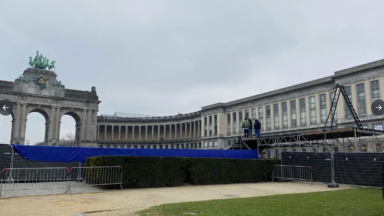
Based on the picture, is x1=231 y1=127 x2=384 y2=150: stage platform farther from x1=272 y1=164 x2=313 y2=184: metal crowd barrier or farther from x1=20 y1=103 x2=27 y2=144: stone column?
x1=20 y1=103 x2=27 y2=144: stone column

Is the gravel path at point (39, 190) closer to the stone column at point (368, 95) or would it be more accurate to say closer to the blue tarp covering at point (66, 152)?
the blue tarp covering at point (66, 152)

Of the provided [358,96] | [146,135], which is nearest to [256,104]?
[358,96]

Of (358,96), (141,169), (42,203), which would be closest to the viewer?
(42,203)

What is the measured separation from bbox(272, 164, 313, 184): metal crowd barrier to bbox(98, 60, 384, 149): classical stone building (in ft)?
101

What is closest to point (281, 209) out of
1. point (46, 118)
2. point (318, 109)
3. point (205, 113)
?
point (318, 109)

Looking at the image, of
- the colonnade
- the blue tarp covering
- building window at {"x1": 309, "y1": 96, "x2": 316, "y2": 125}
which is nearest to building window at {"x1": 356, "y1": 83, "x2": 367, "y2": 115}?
building window at {"x1": 309, "y1": 96, "x2": 316, "y2": 125}

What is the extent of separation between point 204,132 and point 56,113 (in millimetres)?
37241

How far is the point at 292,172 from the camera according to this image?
23281 mm

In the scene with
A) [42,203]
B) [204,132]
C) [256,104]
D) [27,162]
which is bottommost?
[42,203]

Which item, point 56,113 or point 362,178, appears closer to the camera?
point 362,178

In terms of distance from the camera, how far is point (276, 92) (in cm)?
6656

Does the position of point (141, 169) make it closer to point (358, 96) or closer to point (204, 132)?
point (358, 96)

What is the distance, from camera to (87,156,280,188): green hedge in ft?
57.6

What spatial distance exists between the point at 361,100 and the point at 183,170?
41328 millimetres
